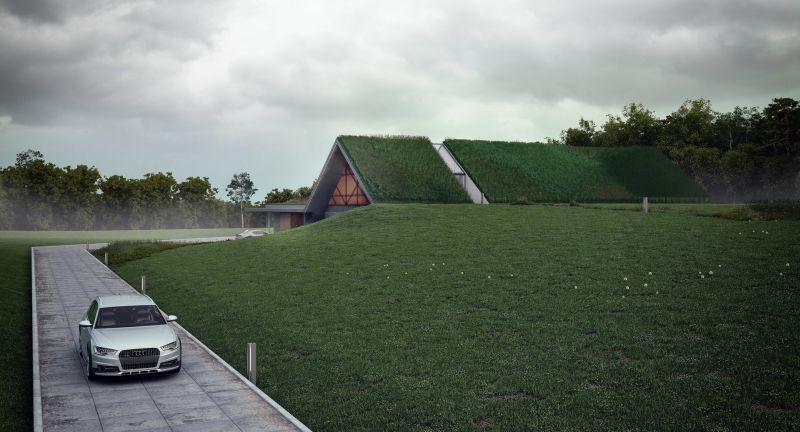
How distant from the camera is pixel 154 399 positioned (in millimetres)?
13312

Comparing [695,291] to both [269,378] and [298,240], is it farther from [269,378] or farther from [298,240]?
[298,240]

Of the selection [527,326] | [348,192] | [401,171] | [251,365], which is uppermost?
[401,171]

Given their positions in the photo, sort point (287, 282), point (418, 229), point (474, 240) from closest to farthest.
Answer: point (287, 282)
point (474, 240)
point (418, 229)

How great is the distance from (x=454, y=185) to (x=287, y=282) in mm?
30543

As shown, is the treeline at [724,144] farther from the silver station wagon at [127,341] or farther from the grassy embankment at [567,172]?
the silver station wagon at [127,341]

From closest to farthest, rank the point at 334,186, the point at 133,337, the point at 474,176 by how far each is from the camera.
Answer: the point at 133,337 → the point at 474,176 → the point at 334,186

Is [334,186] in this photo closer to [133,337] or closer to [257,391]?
[133,337]

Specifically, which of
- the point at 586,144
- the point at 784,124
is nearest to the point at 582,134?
the point at 586,144

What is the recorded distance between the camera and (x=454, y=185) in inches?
2189

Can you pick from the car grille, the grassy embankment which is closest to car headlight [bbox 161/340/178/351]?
the car grille

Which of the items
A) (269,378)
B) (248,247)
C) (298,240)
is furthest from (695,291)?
(248,247)

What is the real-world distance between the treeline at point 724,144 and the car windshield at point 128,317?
261 feet

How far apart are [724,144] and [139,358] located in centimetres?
9928

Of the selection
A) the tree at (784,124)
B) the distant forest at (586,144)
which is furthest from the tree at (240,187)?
the tree at (784,124)
